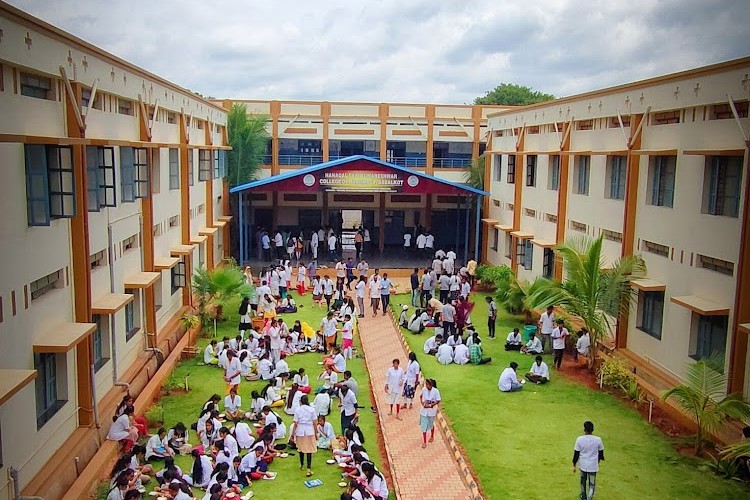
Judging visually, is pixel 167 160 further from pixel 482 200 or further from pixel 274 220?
pixel 482 200

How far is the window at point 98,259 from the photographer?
13.1 m

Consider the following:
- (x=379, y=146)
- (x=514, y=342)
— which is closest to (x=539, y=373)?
(x=514, y=342)

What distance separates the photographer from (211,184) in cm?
2639

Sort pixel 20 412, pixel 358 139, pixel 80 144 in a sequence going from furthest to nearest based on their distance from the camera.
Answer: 1. pixel 358 139
2. pixel 80 144
3. pixel 20 412

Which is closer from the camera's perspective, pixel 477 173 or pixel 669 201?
pixel 669 201

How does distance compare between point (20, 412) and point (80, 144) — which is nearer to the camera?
point (20, 412)

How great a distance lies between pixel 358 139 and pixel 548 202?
13.6 metres

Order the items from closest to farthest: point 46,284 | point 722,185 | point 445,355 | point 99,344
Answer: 1. point 46,284
2. point 99,344
3. point 722,185
4. point 445,355

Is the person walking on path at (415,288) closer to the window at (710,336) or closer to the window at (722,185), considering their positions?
the window at (710,336)

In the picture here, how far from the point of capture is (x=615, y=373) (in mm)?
15578

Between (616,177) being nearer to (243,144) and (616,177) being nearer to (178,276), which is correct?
(178,276)

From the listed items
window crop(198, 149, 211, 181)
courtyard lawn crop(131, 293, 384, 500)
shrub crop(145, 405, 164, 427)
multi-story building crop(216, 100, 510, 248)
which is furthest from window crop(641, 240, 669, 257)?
multi-story building crop(216, 100, 510, 248)

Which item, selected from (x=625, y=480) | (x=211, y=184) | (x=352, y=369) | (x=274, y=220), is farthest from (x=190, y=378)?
(x=274, y=220)

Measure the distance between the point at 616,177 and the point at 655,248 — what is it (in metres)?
2.96
